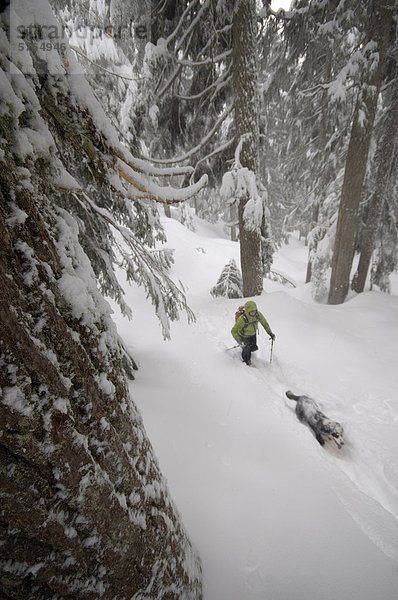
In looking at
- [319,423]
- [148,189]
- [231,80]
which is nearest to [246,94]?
[231,80]

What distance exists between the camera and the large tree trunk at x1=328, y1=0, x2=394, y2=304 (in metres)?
6.11

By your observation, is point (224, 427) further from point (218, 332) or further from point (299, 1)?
point (299, 1)

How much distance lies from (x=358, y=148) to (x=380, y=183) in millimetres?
2639

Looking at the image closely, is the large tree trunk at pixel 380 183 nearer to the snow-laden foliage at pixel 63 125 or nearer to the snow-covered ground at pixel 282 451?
the snow-covered ground at pixel 282 451

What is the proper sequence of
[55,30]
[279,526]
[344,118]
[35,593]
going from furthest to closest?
1. [344,118]
2. [279,526]
3. [55,30]
4. [35,593]

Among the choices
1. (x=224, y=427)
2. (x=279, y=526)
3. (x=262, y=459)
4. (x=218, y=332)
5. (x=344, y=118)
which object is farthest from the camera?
(x=344, y=118)

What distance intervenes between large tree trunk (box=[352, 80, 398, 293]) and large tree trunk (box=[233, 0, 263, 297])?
464cm

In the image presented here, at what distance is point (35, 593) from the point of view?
847 millimetres

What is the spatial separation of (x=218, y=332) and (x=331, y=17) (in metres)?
8.89

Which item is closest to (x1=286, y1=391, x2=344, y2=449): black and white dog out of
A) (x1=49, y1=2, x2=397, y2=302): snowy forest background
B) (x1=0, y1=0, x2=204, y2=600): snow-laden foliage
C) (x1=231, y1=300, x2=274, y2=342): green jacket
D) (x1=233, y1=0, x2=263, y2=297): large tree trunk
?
(x1=231, y1=300, x2=274, y2=342): green jacket

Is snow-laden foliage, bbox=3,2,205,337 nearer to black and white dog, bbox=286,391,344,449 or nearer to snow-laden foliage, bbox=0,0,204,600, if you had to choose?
snow-laden foliage, bbox=0,0,204,600

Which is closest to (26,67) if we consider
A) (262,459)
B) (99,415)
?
(99,415)

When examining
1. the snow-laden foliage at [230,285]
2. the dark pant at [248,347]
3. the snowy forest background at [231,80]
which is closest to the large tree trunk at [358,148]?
the snowy forest background at [231,80]

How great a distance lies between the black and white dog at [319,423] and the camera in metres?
3.88
